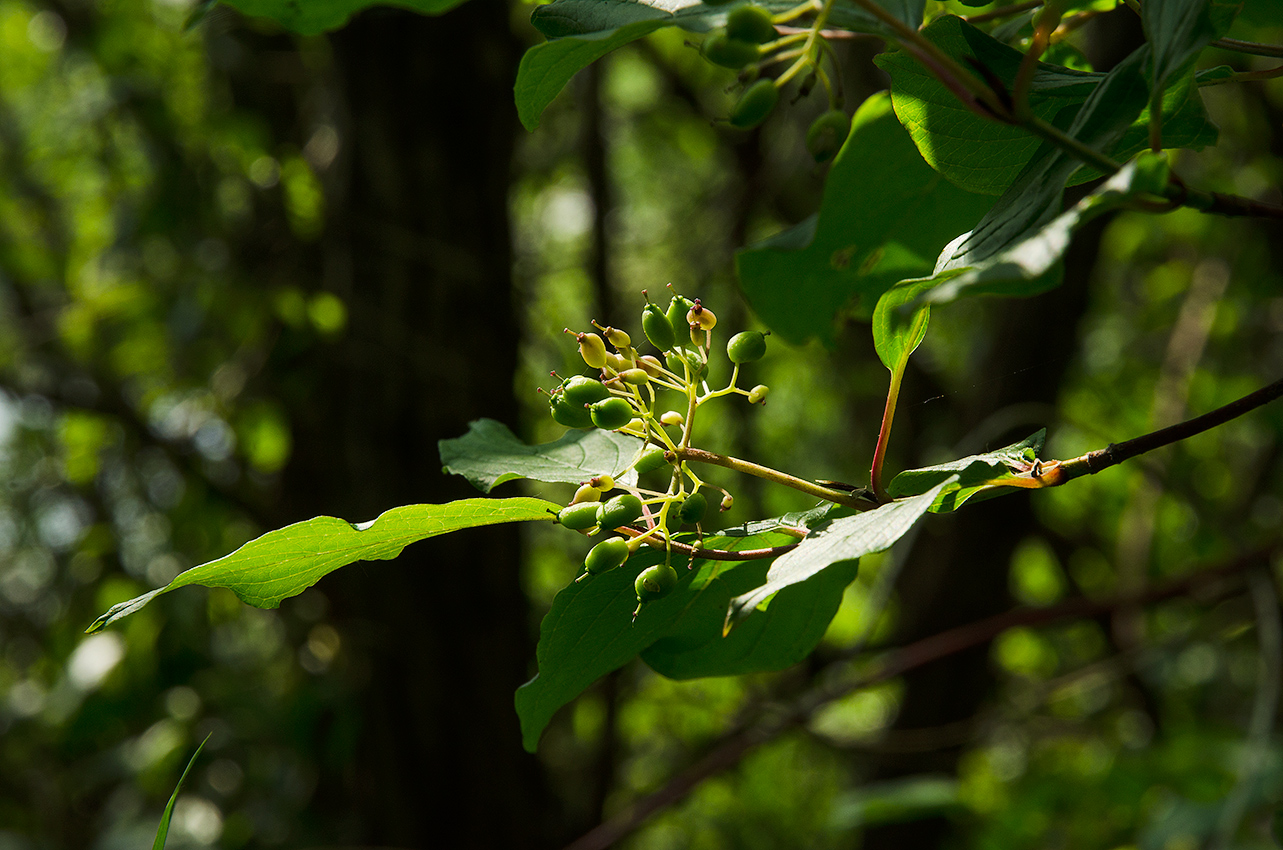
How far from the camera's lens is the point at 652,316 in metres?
0.60

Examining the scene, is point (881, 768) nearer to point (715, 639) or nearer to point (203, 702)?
point (203, 702)

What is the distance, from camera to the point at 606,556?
0.52 metres

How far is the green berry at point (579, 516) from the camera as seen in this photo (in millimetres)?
518

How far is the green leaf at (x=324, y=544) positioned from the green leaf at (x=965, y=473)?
0.20 m

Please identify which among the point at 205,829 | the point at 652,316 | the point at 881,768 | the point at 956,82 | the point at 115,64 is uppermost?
the point at 956,82

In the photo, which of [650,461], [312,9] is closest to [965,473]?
[650,461]

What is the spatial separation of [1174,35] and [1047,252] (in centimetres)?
16

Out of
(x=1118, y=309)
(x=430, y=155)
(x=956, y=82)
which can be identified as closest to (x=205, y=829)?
(x=430, y=155)

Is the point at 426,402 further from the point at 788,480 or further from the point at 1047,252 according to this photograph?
the point at 1047,252

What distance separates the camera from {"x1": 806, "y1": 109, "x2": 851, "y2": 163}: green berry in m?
0.56

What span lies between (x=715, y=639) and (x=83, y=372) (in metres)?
2.36

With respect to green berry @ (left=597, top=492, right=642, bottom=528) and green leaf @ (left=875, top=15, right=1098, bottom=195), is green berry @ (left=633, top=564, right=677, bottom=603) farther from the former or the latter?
green leaf @ (left=875, top=15, right=1098, bottom=195)

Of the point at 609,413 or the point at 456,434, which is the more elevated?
the point at 609,413

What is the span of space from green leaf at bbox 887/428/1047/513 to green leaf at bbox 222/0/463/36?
46cm
